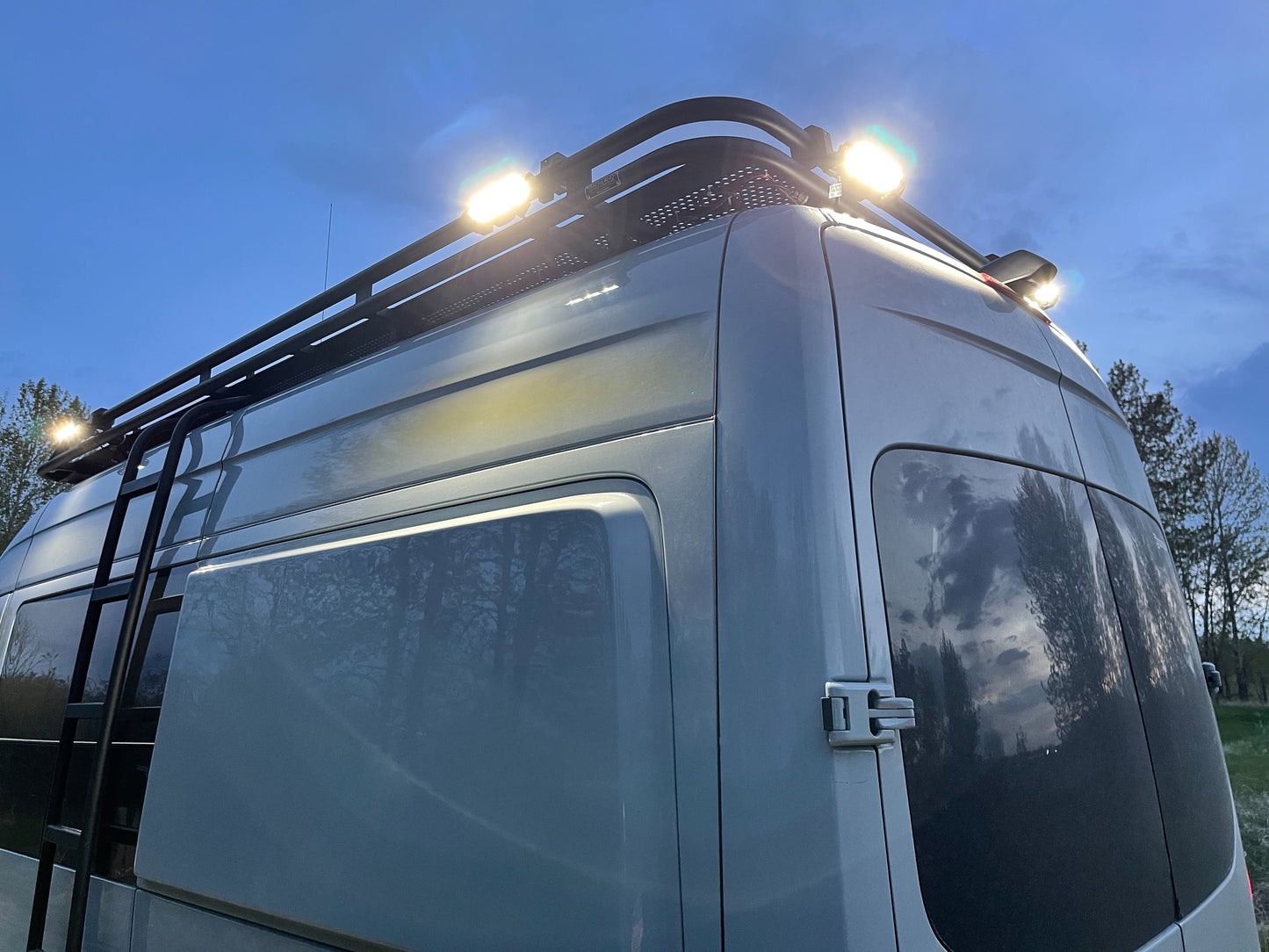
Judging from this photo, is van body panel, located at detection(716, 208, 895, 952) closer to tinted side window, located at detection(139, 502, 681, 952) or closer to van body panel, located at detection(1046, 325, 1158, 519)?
tinted side window, located at detection(139, 502, 681, 952)

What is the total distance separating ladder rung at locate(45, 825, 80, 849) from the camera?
2811mm

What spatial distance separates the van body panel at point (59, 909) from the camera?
8.26 feet

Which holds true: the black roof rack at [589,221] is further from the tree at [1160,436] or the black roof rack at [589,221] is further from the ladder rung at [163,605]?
the tree at [1160,436]

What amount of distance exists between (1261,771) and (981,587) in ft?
44.9

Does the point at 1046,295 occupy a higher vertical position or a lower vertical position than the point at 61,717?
higher

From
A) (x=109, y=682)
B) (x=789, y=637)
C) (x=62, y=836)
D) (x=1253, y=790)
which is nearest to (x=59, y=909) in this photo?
(x=62, y=836)

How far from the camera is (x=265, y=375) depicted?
132 inches

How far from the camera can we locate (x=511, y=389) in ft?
6.55

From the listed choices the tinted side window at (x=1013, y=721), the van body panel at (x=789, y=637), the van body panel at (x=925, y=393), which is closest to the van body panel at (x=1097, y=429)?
the van body panel at (x=925, y=393)

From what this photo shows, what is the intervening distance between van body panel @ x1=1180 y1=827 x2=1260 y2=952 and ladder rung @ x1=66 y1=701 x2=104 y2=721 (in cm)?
302

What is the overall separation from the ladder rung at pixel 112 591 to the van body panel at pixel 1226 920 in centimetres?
306

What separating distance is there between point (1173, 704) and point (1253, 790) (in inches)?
423

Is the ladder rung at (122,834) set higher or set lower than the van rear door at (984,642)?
lower

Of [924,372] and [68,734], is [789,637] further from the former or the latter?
[68,734]
